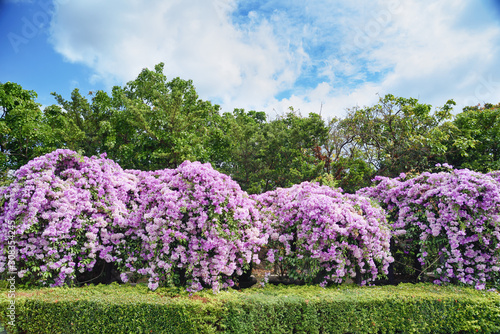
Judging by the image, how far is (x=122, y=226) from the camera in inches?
266

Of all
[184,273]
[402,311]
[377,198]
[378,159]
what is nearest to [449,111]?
[378,159]

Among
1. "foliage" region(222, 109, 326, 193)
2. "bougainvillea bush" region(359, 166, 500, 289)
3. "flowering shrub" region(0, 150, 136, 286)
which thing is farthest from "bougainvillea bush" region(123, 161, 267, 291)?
"foliage" region(222, 109, 326, 193)

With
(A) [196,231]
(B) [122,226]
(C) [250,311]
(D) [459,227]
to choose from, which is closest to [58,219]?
(B) [122,226]

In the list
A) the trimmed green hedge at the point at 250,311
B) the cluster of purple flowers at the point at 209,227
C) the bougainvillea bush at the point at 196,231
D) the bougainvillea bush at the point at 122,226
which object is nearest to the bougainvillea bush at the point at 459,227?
the cluster of purple flowers at the point at 209,227

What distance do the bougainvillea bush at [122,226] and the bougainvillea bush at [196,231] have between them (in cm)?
2

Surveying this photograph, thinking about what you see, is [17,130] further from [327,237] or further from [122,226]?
[327,237]

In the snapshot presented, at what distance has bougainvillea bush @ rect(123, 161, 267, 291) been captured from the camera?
5805 millimetres

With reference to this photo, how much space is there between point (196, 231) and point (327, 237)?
2650 millimetres

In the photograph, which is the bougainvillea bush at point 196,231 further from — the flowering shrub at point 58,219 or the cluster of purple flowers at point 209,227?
the flowering shrub at point 58,219

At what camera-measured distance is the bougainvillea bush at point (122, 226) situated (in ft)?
19.2

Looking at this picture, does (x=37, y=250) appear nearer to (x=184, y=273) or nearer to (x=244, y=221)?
(x=184, y=273)

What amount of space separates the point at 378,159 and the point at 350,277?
10127 mm

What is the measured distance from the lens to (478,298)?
5887 millimetres

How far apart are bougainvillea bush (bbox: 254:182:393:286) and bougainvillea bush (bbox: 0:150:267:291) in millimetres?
698
